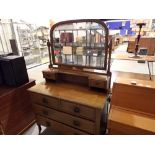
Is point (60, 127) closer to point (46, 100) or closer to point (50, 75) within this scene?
point (46, 100)

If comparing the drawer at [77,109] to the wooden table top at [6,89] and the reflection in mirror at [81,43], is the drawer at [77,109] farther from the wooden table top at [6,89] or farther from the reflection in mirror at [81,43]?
the wooden table top at [6,89]

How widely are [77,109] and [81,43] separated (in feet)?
2.24

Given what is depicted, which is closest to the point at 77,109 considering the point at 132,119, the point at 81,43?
the point at 132,119

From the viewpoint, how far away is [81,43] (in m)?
1.30

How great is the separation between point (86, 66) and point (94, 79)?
7.9 inches

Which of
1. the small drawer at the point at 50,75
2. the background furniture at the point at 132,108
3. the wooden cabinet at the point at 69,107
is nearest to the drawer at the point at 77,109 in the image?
the wooden cabinet at the point at 69,107

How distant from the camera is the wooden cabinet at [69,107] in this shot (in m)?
1.08

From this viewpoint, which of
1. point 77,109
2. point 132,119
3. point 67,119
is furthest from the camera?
point 67,119

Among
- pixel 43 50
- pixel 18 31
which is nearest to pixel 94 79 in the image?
pixel 18 31

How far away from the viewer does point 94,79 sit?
1196 mm

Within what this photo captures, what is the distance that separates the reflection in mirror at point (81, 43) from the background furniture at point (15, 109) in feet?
2.14

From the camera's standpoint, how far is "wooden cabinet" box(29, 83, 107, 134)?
108 centimetres

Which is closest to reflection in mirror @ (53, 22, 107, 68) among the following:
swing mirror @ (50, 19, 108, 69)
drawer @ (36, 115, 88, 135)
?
swing mirror @ (50, 19, 108, 69)
